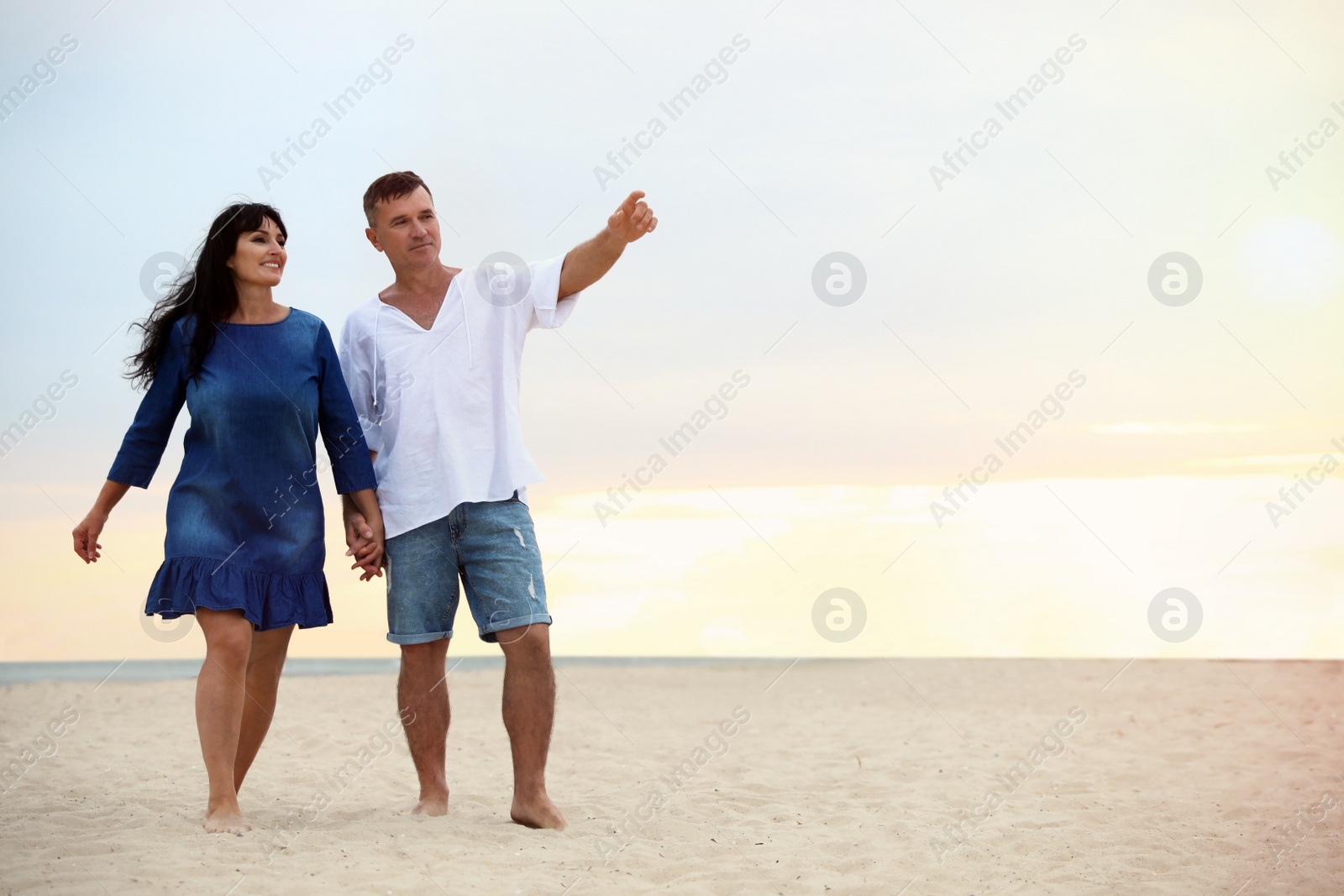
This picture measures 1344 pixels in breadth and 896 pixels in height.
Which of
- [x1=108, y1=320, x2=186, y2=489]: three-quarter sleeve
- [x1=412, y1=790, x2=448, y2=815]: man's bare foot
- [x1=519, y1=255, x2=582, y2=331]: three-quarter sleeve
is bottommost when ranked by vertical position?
[x1=412, y1=790, x2=448, y2=815]: man's bare foot

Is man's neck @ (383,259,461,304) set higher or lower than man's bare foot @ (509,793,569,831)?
higher

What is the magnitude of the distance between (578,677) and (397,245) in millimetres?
8359

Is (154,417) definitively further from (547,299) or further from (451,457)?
(547,299)

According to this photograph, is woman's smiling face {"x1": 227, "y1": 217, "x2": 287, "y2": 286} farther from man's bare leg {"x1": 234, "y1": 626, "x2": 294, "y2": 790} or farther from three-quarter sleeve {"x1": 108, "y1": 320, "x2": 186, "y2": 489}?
man's bare leg {"x1": 234, "y1": 626, "x2": 294, "y2": 790}

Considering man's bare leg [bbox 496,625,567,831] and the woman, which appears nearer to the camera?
the woman

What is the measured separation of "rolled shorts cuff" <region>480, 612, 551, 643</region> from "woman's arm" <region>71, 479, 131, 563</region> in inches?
48.4

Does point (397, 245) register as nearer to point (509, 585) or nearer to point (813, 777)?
point (509, 585)

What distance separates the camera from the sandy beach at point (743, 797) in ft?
10.3

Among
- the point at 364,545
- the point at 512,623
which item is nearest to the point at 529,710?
the point at 512,623

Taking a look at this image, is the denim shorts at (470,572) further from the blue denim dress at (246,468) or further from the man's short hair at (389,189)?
the man's short hair at (389,189)

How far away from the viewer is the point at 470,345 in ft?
11.9

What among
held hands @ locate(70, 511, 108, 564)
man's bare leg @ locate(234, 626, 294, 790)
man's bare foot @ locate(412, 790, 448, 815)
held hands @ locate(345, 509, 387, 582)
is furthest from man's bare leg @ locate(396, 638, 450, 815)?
held hands @ locate(70, 511, 108, 564)

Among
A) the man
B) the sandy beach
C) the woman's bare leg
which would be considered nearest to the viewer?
the sandy beach

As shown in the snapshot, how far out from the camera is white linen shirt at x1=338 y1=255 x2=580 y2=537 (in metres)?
3.58
